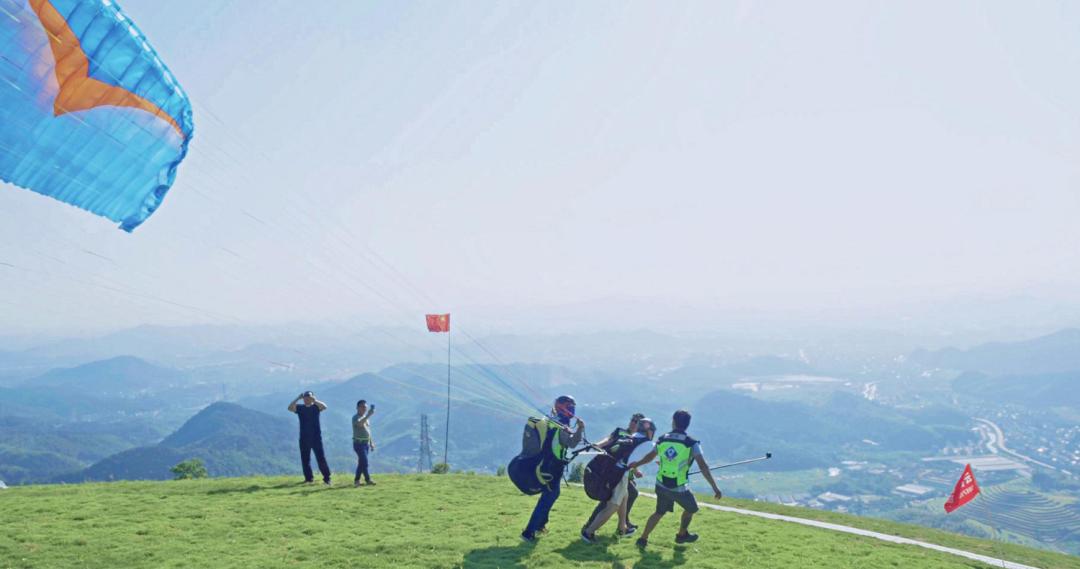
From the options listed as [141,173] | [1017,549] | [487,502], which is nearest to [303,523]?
[487,502]

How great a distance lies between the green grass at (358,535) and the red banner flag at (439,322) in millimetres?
11969

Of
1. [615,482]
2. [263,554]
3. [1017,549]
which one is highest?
[615,482]

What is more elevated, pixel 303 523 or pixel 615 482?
pixel 615 482

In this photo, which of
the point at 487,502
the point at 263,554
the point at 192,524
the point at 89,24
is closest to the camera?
the point at 263,554

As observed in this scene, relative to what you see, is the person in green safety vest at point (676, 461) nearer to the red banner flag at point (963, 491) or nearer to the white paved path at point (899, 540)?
the white paved path at point (899, 540)

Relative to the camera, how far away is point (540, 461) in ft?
32.4

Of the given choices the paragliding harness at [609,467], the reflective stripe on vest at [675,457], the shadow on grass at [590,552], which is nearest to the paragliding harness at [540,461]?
the paragliding harness at [609,467]

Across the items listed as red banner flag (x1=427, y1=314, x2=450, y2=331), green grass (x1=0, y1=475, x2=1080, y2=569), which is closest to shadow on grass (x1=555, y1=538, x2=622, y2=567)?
green grass (x1=0, y1=475, x2=1080, y2=569)

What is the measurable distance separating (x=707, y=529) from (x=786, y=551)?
5.87ft

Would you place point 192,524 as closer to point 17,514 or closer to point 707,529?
point 17,514

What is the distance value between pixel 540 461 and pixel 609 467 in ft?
3.82

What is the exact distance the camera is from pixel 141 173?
41.5 ft

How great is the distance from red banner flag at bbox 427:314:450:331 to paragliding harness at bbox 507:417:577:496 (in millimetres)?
17662

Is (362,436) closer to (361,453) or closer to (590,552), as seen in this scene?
(361,453)
